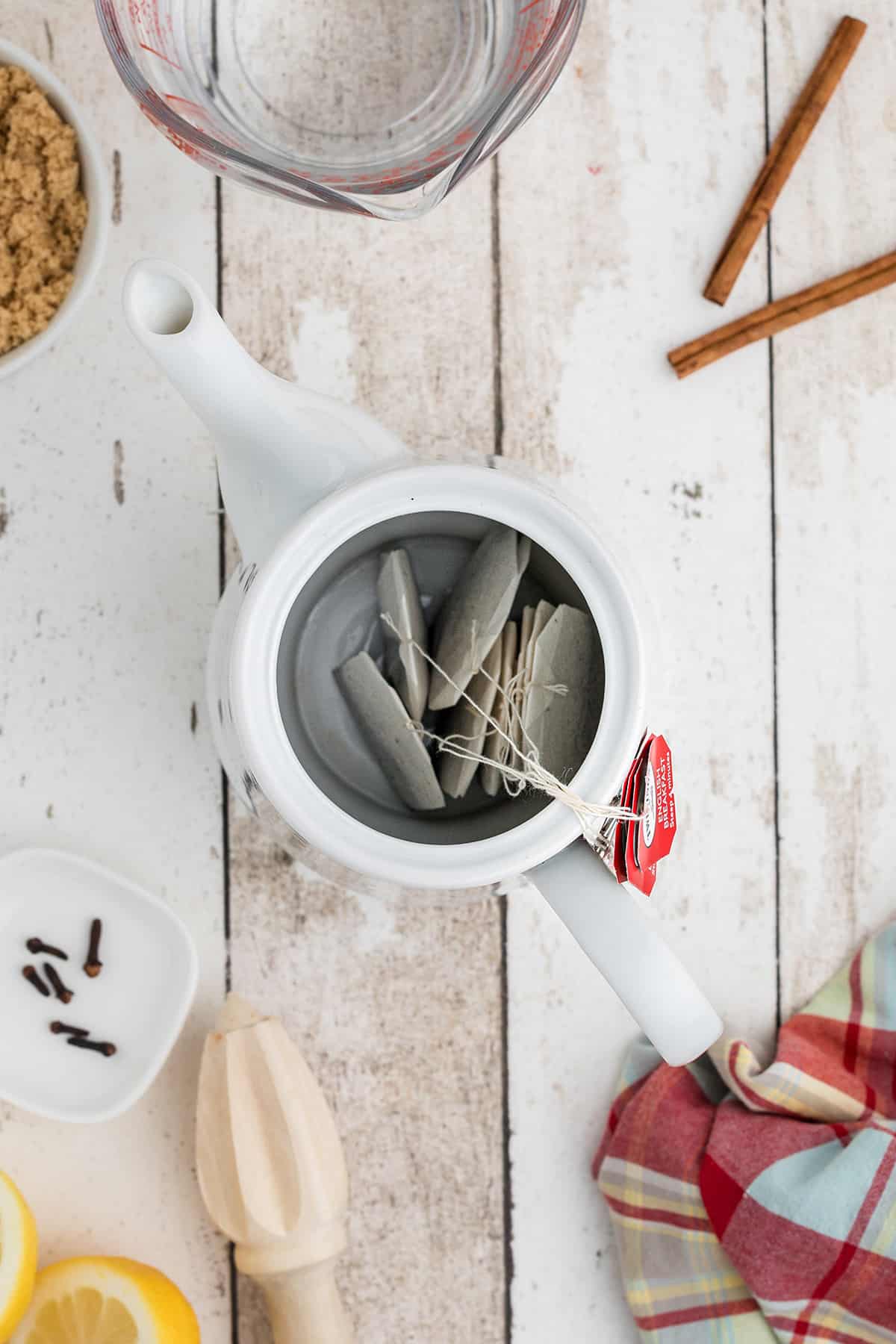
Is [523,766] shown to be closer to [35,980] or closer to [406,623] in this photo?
[406,623]

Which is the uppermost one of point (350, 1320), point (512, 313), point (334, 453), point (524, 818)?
point (512, 313)

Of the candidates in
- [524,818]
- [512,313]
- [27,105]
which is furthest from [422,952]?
[27,105]

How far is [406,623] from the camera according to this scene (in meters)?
0.49

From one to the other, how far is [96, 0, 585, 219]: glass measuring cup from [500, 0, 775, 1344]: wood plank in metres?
0.06

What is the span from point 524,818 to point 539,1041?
0.21 metres

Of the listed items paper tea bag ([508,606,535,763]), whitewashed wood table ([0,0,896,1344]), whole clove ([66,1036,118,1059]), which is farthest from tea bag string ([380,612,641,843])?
whole clove ([66,1036,118,1059])

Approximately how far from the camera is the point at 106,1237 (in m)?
0.61

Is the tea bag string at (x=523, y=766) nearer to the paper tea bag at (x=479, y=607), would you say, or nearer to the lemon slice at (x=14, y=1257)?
the paper tea bag at (x=479, y=607)

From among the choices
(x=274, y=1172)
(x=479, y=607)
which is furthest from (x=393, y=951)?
(x=479, y=607)

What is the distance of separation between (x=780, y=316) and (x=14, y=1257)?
580 mm

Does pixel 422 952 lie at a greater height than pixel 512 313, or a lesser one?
lesser

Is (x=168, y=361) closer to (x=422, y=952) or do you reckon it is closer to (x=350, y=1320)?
(x=422, y=952)

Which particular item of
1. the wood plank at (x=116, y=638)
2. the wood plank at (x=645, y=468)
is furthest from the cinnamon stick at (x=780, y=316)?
the wood plank at (x=116, y=638)

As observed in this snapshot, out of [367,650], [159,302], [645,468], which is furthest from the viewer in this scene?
[645,468]
